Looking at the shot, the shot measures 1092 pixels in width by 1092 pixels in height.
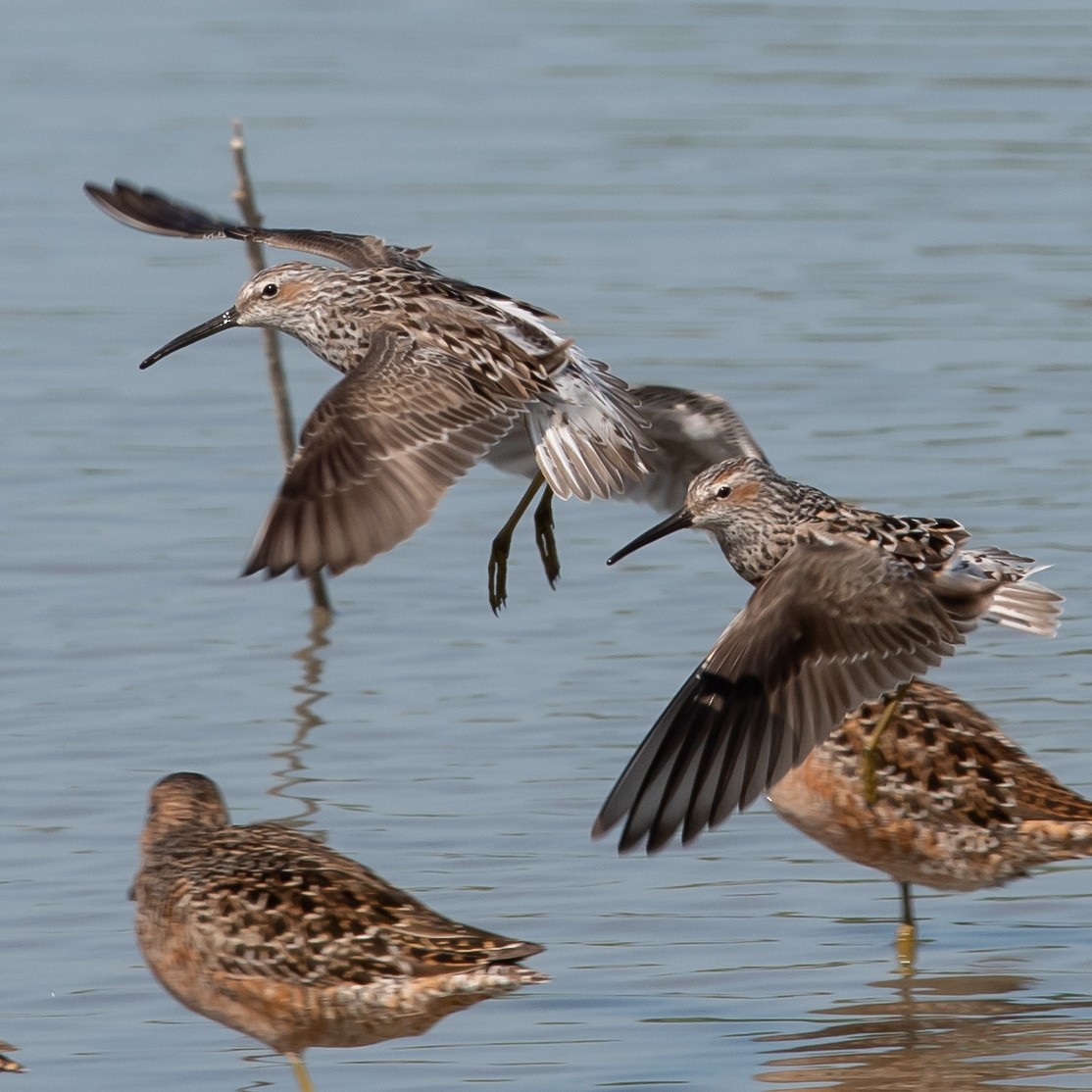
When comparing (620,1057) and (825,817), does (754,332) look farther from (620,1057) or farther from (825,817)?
(620,1057)

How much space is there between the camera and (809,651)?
8.57 metres

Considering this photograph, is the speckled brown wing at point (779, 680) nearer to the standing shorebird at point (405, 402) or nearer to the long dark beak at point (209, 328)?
the standing shorebird at point (405, 402)

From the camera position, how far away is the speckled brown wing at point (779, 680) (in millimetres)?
8117

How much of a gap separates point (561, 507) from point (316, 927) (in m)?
6.64

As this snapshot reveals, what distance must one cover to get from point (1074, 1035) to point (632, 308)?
966 cm

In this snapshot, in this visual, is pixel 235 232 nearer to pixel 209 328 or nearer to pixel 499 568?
pixel 209 328

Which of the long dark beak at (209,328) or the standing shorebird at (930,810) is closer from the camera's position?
the standing shorebird at (930,810)

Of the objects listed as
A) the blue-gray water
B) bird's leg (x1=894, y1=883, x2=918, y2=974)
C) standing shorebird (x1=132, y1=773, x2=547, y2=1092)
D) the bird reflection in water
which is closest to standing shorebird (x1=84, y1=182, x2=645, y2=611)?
standing shorebird (x1=132, y1=773, x2=547, y2=1092)

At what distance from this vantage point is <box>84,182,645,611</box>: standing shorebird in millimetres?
9070

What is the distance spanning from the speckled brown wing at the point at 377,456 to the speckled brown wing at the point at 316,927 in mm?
1142

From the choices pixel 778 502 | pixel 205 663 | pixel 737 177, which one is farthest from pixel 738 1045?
pixel 737 177

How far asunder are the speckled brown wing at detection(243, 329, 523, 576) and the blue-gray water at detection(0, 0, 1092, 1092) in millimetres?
1450

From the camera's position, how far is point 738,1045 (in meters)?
8.43

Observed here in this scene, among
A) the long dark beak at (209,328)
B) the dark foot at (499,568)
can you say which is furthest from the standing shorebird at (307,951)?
the long dark beak at (209,328)
